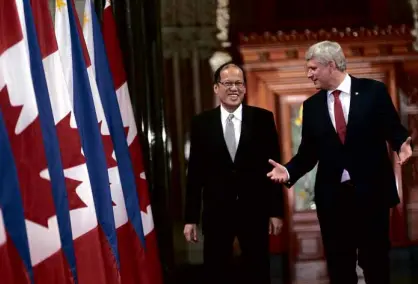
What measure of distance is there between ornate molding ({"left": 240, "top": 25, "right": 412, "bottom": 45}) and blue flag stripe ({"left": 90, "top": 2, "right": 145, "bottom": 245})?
1.57 meters

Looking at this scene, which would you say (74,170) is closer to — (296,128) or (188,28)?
(188,28)

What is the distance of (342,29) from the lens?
4992 millimetres

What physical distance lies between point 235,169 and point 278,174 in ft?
0.83

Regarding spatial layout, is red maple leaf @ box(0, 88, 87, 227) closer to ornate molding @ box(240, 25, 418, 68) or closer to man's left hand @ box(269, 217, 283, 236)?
man's left hand @ box(269, 217, 283, 236)

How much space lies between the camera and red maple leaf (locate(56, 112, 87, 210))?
3.07m

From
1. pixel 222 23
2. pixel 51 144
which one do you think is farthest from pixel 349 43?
pixel 51 144

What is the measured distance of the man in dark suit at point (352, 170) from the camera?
3090mm

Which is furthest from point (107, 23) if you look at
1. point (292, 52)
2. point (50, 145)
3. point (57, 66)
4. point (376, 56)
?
point (376, 56)

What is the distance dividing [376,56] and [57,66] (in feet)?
8.86

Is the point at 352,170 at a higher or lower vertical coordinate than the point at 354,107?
lower

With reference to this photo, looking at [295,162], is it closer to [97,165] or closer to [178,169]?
[97,165]

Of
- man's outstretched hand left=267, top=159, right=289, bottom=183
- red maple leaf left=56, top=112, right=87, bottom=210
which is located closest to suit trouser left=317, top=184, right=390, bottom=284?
man's outstretched hand left=267, top=159, right=289, bottom=183

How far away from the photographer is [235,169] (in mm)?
3338

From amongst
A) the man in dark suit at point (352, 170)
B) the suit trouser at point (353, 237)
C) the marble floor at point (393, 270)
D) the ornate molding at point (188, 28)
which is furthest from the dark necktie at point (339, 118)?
the ornate molding at point (188, 28)
